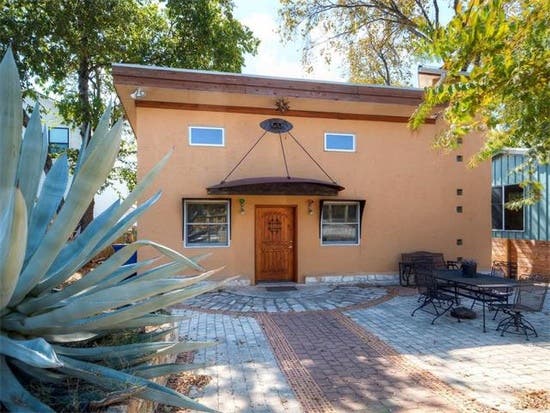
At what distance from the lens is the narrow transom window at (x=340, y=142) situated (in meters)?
10.2

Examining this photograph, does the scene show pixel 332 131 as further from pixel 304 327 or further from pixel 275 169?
pixel 304 327

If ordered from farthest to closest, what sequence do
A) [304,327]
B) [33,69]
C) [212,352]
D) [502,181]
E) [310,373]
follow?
[502,181] < [33,69] < [304,327] < [212,352] < [310,373]

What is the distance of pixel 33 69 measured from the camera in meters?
11.8

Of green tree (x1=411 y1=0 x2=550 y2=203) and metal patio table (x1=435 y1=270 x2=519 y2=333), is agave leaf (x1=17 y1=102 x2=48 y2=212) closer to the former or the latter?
green tree (x1=411 y1=0 x2=550 y2=203)

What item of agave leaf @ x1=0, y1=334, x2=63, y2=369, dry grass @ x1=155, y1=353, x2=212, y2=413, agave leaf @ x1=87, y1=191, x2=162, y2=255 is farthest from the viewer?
dry grass @ x1=155, y1=353, x2=212, y2=413

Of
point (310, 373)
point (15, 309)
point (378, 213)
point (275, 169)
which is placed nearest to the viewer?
point (15, 309)

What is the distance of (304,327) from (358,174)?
18.0 feet

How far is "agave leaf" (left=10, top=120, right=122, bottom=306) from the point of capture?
2.09 metres

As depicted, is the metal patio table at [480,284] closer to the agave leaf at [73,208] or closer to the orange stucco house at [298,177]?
the orange stucco house at [298,177]

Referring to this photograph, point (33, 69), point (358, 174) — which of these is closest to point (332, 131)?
point (358, 174)

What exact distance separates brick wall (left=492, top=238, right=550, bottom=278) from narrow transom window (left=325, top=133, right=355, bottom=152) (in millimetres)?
6637

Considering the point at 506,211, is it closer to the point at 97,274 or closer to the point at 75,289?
the point at 97,274

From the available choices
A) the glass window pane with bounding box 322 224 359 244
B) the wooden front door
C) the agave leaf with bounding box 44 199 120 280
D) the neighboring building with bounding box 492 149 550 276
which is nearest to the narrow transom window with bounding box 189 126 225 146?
the wooden front door

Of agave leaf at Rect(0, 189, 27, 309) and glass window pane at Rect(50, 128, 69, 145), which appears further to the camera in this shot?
glass window pane at Rect(50, 128, 69, 145)
